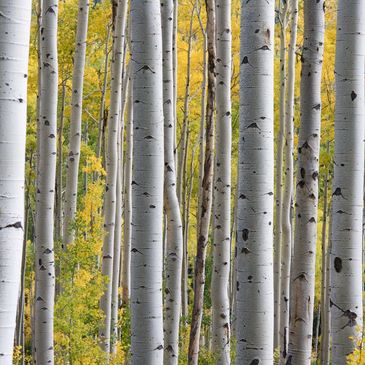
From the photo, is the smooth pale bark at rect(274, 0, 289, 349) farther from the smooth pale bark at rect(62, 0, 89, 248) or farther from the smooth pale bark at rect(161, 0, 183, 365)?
the smooth pale bark at rect(161, 0, 183, 365)

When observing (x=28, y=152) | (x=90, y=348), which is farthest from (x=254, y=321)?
(x=28, y=152)

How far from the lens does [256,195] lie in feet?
12.4

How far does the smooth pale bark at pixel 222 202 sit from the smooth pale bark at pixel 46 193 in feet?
5.74

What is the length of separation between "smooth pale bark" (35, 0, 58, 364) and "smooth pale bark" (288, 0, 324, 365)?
3.06m

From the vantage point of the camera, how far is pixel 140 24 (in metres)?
4.05

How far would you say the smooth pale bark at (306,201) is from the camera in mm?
4918

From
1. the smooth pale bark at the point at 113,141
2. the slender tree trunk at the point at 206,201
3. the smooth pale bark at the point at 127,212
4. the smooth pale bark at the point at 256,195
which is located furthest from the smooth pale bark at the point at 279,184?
the smooth pale bark at the point at 256,195

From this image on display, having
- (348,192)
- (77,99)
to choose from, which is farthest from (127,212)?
(348,192)

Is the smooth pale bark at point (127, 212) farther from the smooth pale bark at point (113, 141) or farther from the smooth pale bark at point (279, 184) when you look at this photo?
the smooth pale bark at point (279, 184)

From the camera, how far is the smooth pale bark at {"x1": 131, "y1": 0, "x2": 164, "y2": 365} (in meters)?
4.01

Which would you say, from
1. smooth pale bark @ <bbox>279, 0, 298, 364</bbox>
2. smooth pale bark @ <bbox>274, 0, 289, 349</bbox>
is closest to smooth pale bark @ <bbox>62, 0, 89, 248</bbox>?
smooth pale bark @ <bbox>279, 0, 298, 364</bbox>

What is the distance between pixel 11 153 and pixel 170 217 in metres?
4.63

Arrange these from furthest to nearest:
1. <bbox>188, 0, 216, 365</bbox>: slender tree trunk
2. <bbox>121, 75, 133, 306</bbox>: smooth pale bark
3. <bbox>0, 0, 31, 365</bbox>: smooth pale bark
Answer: <bbox>121, 75, 133, 306</bbox>: smooth pale bark
<bbox>188, 0, 216, 365</bbox>: slender tree trunk
<bbox>0, 0, 31, 365</bbox>: smooth pale bark

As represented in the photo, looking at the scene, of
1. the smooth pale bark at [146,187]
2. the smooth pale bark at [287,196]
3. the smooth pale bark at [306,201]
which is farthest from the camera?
the smooth pale bark at [287,196]
